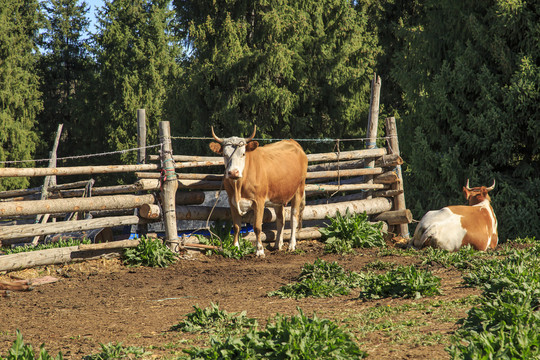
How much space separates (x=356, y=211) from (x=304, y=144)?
8970mm

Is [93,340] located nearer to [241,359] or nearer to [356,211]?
[241,359]

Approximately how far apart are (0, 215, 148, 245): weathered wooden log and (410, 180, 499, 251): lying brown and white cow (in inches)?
174

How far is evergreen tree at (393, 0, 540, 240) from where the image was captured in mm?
12508

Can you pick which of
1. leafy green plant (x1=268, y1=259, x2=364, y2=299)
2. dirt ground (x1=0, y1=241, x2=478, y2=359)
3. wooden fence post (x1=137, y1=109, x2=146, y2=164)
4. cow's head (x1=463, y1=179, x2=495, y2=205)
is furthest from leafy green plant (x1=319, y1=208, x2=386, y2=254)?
wooden fence post (x1=137, y1=109, x2=146, y2=164)

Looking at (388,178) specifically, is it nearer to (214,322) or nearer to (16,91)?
(214,322)

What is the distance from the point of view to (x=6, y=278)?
298 inches

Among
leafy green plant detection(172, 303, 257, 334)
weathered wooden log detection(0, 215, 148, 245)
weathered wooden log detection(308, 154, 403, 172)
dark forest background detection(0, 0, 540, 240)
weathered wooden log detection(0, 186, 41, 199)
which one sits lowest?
leafy green plant detection(172, 303, 257, 334)

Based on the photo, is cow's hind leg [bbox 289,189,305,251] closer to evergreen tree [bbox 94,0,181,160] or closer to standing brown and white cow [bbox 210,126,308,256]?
standing brown and white cow [bbox 210,126,308,256]

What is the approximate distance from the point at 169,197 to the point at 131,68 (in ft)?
69.6

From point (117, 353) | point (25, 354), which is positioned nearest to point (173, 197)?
point (117, 353)

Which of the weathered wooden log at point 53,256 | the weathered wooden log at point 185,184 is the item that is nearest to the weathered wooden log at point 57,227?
the weathered wooden log at point 53,256

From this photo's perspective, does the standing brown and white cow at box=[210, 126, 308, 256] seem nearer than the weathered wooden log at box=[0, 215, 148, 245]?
No

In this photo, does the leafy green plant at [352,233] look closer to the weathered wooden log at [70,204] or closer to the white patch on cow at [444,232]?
the white patch on cow at [444,232]

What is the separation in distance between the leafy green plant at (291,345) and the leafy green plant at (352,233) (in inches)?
233
